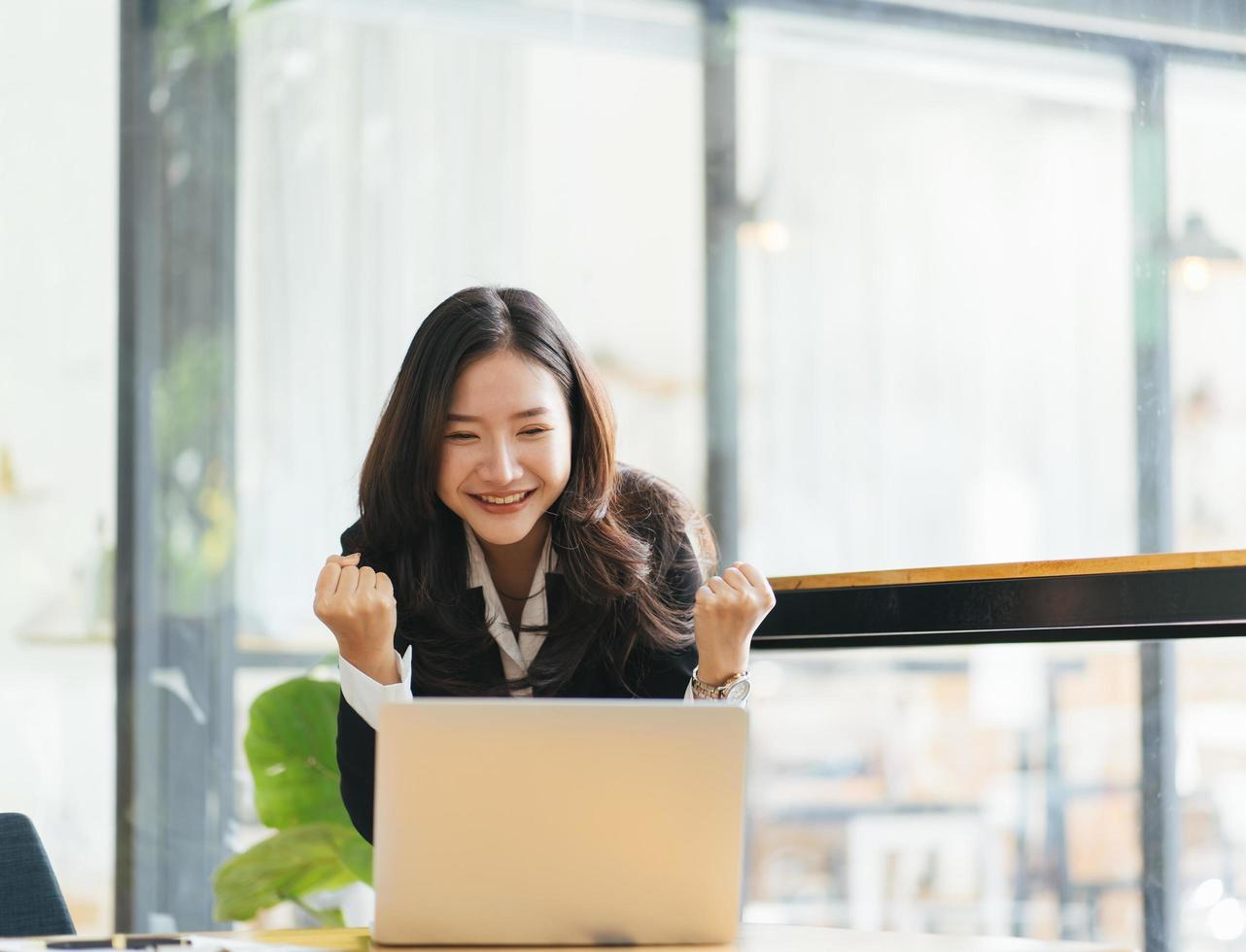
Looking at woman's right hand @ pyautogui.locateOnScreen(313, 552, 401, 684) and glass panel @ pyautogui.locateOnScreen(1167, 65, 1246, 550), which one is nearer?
woman's right hand @ pyautogui.locateOnScreen(313, 552, 401, 684)

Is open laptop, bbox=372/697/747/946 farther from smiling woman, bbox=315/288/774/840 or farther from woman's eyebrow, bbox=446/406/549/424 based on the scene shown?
woman's eyebrow, bbox=446/406/549/424

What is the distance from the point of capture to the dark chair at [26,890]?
5.24ft

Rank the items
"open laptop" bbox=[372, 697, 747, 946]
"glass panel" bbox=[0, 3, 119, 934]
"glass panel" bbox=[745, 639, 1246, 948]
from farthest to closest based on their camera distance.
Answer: "glass panel" bbox=[0, 3, 119, 934], "glass panel" bbox=[745, 639, 1246, 948], "open laptop" bbox=[372, 697, 747, 946]

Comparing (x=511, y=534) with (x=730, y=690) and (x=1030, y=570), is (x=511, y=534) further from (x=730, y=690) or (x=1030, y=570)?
(x=1030, y=570)

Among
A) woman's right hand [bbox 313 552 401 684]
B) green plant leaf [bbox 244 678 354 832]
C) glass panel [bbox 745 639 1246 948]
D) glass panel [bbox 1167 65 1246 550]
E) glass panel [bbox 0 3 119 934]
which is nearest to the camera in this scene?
woman's right hand [bbox 313 552 401 684]

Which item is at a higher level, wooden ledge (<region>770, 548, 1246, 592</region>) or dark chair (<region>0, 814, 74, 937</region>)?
wooden ledge (<region>770, 548, 1246, 592</region>)

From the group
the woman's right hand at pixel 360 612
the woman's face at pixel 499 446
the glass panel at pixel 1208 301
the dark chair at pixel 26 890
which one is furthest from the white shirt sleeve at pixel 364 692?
the glass panel at pixel 1208 301

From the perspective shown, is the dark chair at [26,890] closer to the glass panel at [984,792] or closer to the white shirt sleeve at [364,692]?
the white shirt sleeve at [364,692]

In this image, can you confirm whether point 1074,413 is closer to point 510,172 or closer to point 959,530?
point 959,530

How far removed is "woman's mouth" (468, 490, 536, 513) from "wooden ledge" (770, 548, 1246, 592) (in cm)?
49

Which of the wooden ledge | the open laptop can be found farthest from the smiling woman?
the open laptop

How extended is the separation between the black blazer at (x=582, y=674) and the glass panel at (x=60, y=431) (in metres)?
1.13

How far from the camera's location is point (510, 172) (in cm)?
308

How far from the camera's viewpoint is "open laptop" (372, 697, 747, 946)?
1.18 m
